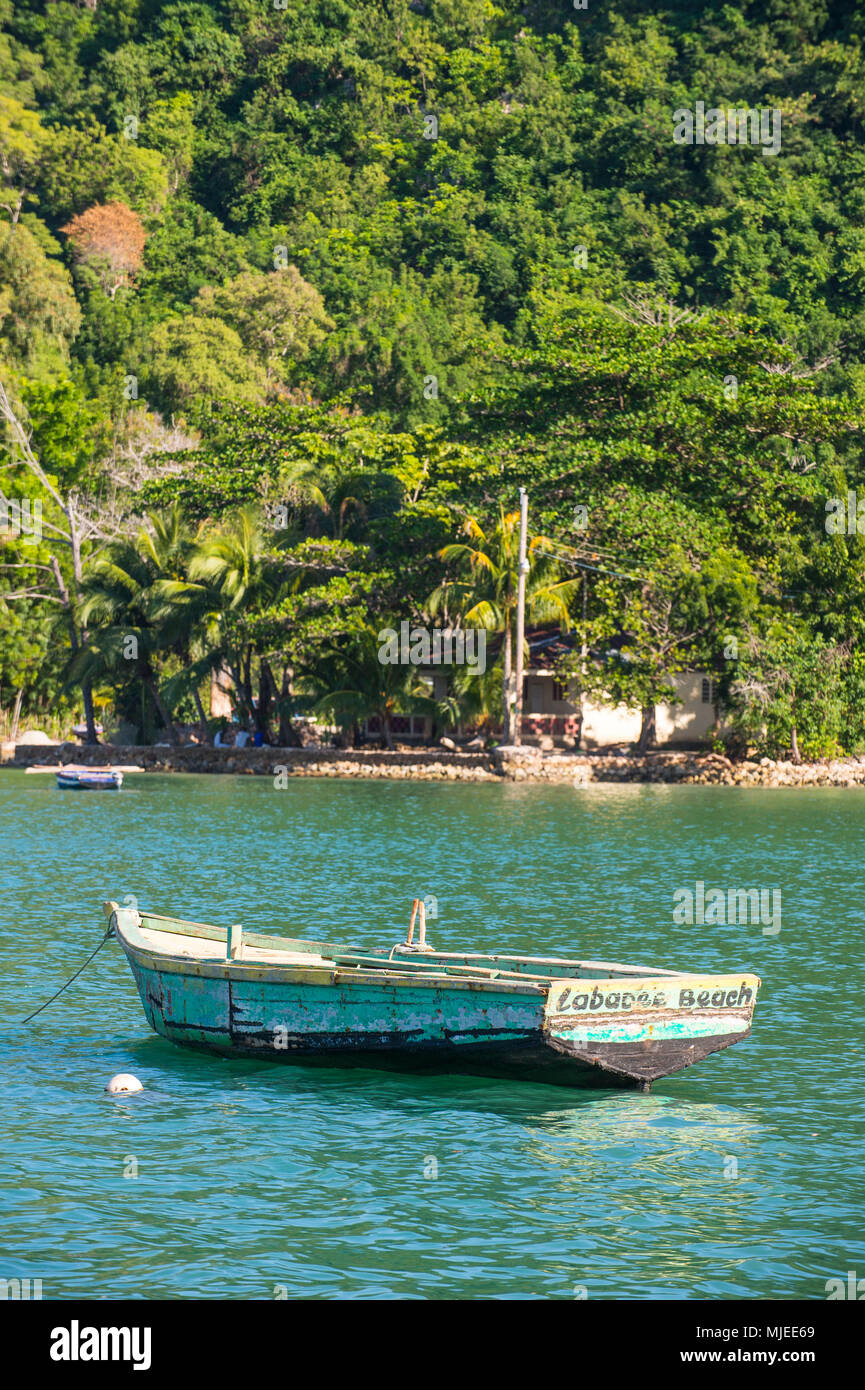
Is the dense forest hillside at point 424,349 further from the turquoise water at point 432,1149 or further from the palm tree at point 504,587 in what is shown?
the turquoise water at point 432,1149

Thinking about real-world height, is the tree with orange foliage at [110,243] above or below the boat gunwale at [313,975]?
above

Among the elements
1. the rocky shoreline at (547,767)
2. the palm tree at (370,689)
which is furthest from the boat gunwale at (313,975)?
the palm tree at (370,689)

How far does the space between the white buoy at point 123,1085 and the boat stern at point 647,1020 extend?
13.1 feet

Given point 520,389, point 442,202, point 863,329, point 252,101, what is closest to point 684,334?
point 520,389

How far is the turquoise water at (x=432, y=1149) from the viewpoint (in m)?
11.1

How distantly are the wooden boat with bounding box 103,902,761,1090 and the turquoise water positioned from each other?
0.39 metres

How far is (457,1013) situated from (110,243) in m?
101

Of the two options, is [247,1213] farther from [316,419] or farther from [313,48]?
[313,48]

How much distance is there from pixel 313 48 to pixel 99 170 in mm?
22503

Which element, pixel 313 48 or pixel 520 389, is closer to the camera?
pixel 520 389

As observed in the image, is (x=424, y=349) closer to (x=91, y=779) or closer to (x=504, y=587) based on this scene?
(x=504, y=587)

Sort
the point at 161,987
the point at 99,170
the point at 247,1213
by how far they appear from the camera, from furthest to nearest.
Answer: the point at 99,170 < the point at 161,987 < the point at 247,1213
